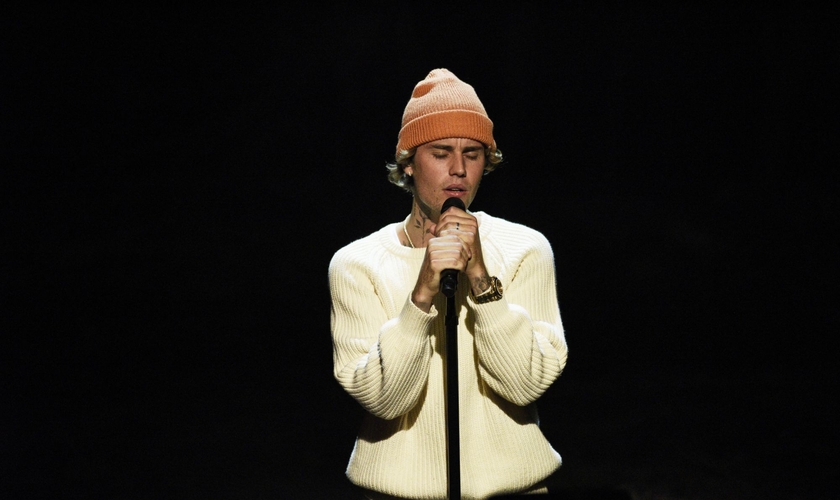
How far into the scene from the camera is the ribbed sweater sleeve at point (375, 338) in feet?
4.45

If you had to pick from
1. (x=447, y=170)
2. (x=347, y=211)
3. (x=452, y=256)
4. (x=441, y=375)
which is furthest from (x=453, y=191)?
(x=347, y=211)

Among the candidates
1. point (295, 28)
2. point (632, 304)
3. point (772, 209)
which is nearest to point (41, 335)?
point (295, 28)

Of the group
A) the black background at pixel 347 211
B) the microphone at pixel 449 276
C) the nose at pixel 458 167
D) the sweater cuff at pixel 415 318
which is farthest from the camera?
the black background at pixel 347 211

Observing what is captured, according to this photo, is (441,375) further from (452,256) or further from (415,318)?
(452,256)

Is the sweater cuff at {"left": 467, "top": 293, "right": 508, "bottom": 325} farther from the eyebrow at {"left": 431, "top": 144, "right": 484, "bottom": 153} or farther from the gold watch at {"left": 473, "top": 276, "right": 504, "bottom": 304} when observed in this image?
the eyebrow at {"left": 431, "top": 144, "right": 484, "bottom": 153}

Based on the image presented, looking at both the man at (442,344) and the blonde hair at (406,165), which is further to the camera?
the blonde hair at (406,165)

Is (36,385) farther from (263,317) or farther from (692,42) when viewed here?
(692,42)

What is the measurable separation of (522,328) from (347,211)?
3.75 feet

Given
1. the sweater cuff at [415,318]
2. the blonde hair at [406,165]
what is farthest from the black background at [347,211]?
the sweater cuff at [415,318]

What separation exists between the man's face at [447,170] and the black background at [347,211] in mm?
913

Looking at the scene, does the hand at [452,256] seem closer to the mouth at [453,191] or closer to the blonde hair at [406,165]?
the mouth at [453,191]

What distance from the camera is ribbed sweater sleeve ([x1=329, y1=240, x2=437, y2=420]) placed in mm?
1357

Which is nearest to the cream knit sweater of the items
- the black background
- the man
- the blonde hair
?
the man

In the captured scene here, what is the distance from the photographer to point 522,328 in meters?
1.38
